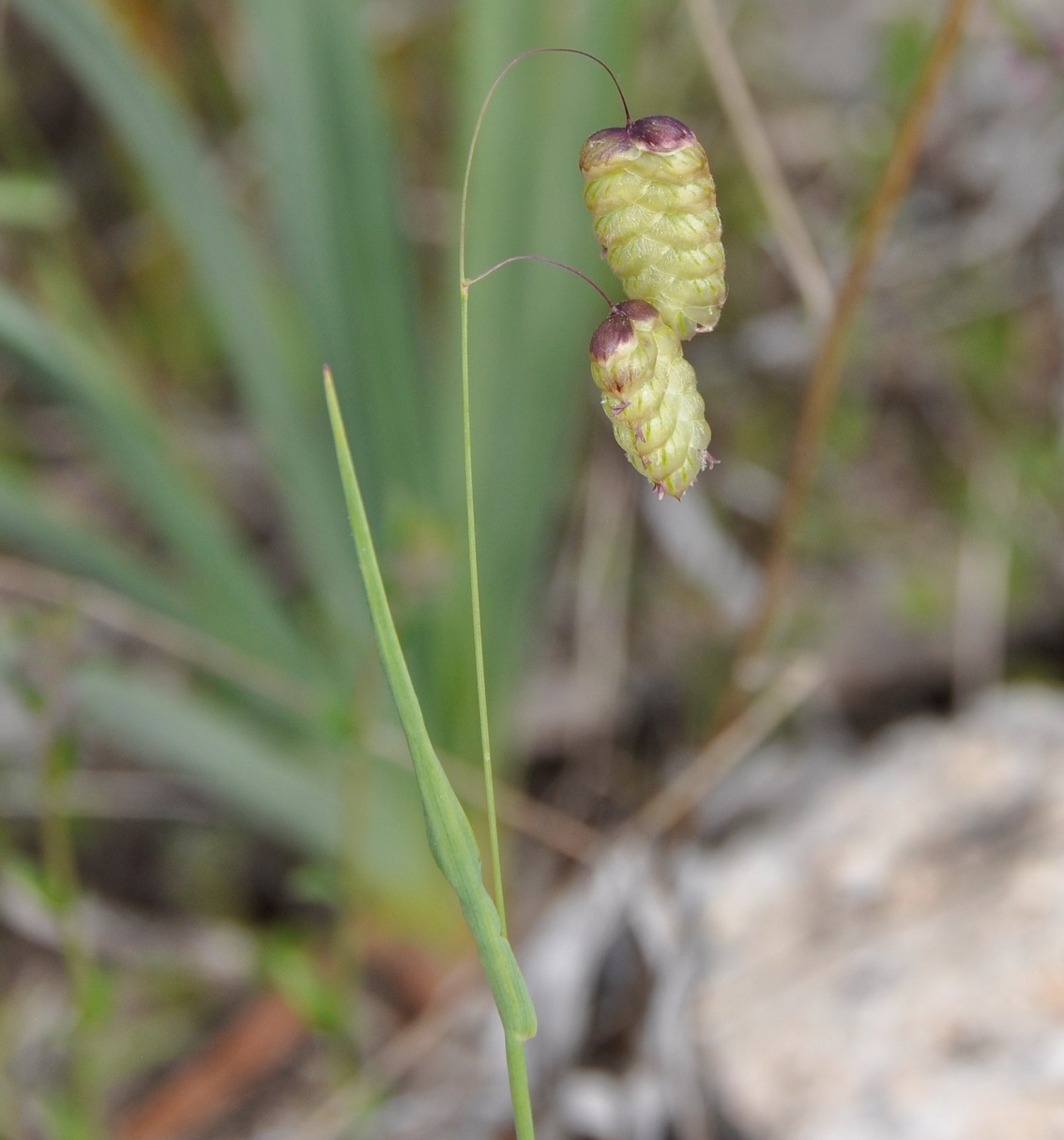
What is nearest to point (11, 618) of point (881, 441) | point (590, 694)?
point (590, 694)

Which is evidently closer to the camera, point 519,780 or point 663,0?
point 519,780

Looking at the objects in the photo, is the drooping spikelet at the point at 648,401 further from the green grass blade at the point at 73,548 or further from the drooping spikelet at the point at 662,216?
the green grass blade at the point at 73,548

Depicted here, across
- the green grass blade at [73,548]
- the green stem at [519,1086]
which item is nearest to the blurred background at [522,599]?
the green grass blade at [73,548]

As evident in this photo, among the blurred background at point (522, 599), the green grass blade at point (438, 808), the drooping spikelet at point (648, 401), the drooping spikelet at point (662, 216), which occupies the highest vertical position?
the drooping spikelet at point (662, 216)

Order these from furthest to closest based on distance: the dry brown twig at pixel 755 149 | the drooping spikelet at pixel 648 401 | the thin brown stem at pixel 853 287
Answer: the dry brown twig at pixel 755 149
the thin brown stem at pixel 853 287
the drooping spikelet at pixel 648 401

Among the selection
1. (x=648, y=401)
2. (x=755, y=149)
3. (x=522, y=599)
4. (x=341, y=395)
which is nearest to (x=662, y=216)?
(x=648, y=401)

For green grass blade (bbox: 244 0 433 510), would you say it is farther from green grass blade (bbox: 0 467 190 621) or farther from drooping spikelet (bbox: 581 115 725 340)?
drooping spikelet (bbox: 581 115 725 340)

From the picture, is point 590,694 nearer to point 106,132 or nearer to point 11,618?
point 11,618
